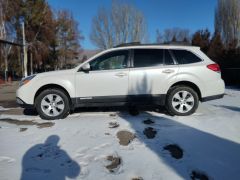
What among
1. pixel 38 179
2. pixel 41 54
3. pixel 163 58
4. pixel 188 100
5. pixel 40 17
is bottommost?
pixel 38 179

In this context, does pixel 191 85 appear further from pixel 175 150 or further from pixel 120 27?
pixel 120 27

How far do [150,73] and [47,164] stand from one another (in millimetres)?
3256

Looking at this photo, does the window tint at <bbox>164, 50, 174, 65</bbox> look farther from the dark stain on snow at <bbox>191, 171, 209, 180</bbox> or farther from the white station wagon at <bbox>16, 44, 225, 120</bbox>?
the dark stain on snow at <bbox>191, 171, 209, 180</bbox>

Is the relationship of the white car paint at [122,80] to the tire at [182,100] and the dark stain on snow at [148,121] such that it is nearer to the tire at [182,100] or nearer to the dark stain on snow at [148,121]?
the tire at [182,100]

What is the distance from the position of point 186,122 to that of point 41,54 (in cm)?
2908

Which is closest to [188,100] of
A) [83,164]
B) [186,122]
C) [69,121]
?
[186,122]

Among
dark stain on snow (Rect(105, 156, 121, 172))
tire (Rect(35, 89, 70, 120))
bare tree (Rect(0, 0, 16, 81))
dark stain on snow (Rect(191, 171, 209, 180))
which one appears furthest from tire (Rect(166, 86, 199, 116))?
bare tree (Rect(0, 0, 16, 81))

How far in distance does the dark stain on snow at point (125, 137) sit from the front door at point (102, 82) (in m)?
1.29

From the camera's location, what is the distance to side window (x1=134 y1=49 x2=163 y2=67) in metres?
5.86

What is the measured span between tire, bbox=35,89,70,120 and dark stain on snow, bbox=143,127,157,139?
205 centimetres

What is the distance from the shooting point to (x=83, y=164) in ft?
11.2

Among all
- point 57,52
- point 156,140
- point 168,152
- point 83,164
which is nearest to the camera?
point 83,164

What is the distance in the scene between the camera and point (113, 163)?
3.46 m

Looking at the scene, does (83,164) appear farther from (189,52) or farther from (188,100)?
(189,52)
